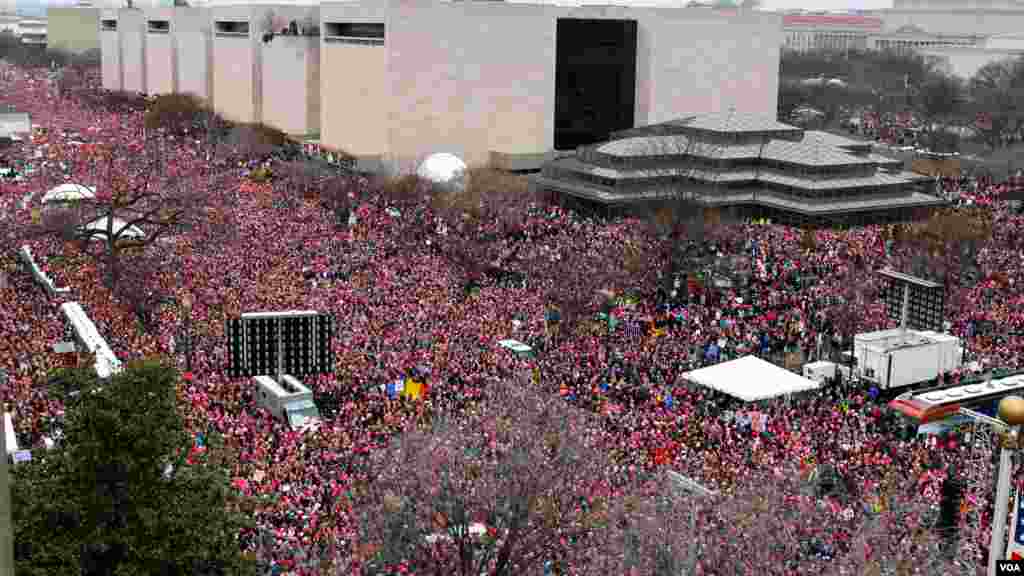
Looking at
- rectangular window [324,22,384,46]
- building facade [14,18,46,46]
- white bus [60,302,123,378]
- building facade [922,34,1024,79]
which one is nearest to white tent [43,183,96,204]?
white bus [60,302,123,378]

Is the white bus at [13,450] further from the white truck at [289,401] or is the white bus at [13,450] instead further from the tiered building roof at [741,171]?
the tiered building roof at [741,171]

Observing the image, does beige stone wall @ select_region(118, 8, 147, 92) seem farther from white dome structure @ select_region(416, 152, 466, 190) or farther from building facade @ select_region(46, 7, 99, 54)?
building facade @ select_region(46, 7, 99, 54)

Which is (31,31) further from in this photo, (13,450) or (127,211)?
(13,450)

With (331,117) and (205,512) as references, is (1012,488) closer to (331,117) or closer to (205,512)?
(205,512)

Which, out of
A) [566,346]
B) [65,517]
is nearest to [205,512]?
[65,517]


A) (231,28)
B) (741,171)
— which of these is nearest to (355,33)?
(231,28)

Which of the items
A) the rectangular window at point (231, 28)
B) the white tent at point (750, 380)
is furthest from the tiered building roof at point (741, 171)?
the rectangular window at point (231, 28)
